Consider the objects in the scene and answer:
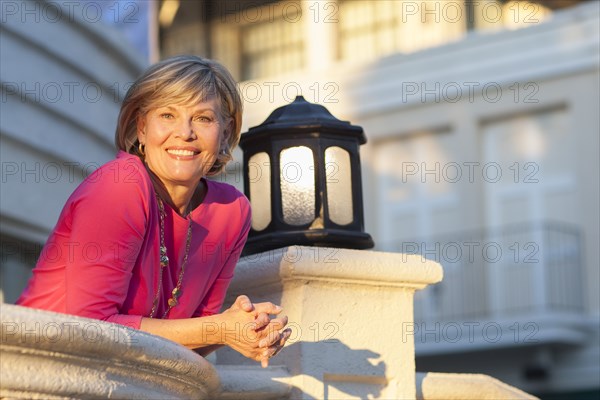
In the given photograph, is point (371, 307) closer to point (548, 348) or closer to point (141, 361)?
point (141, 361)

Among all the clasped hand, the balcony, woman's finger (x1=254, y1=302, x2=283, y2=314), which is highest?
the balcony

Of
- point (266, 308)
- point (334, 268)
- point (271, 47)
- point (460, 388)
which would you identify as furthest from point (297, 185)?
point (271, 47)

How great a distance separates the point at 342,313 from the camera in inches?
165

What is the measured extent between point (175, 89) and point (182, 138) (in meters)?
0.13

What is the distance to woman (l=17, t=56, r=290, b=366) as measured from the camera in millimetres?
3203

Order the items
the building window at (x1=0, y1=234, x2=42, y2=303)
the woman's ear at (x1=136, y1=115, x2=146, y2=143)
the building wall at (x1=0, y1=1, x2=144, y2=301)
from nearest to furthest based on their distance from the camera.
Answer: the woman's ear at (x1=136, y1=115, x2=146, y2=143), the building wall at (x1=0, y1=1, x2=144, y2=301), the building window at (x1=0, y1=234, x2=42, y2=303)

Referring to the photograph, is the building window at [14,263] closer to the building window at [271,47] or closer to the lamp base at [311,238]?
the lamp base at [311,238]

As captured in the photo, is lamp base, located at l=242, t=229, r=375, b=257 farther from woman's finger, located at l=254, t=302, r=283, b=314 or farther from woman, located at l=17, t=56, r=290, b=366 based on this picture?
woman's finger, located at l=254, t=302, r=283, b=314

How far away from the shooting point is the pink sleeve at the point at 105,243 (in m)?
3.15

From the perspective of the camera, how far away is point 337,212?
4586 mm

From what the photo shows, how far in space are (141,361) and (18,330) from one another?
0.45 metres

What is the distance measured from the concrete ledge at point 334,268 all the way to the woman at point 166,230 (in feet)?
1.10

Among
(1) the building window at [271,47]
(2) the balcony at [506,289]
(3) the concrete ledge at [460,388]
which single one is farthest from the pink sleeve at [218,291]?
(1) the building window at [271,47]

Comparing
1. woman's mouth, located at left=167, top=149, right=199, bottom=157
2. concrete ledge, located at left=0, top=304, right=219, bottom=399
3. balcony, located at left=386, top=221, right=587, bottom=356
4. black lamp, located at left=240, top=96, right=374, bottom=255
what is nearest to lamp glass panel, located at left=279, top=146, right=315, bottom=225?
black lamp, located at left=240, top=96, right=374, bottom=255
